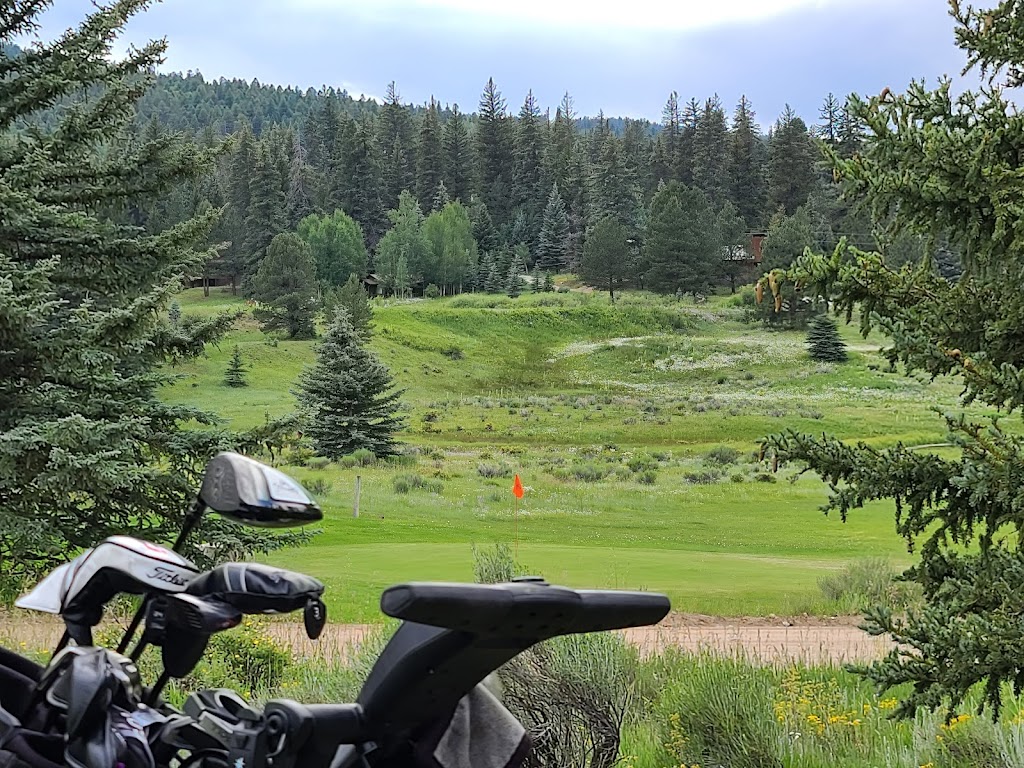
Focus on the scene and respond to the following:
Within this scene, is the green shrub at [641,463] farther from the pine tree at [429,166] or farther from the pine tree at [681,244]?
the pine tree at [429,166]

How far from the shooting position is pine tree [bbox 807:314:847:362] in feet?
213

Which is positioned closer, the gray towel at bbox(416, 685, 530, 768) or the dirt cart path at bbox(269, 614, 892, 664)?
the gray towel at bbox(416, 685, 530, 768)

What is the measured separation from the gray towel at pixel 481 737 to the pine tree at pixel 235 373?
179ft

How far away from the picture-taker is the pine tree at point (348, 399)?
36.7 m

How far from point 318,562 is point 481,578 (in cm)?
849

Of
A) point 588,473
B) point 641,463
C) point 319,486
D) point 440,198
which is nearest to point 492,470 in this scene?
point 588,473

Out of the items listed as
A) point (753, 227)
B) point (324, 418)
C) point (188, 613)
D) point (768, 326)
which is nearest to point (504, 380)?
point (768, 326)

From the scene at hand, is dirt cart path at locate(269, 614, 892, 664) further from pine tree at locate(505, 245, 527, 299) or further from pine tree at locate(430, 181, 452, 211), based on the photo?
pine tree at locate(430, 181, 452, 211)

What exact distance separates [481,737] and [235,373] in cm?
5516

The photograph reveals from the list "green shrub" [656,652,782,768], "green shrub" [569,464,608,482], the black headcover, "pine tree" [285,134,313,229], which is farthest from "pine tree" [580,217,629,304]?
the black headcover

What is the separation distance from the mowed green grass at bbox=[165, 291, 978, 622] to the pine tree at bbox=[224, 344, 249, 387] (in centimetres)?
94

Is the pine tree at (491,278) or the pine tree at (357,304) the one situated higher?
the pine tree at (491,278)

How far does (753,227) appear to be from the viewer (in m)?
103

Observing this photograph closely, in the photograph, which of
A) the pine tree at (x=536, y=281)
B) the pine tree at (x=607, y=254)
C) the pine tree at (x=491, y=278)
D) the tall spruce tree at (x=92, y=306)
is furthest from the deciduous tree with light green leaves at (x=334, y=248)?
the tall spruce tree at (x=92, y=306)
